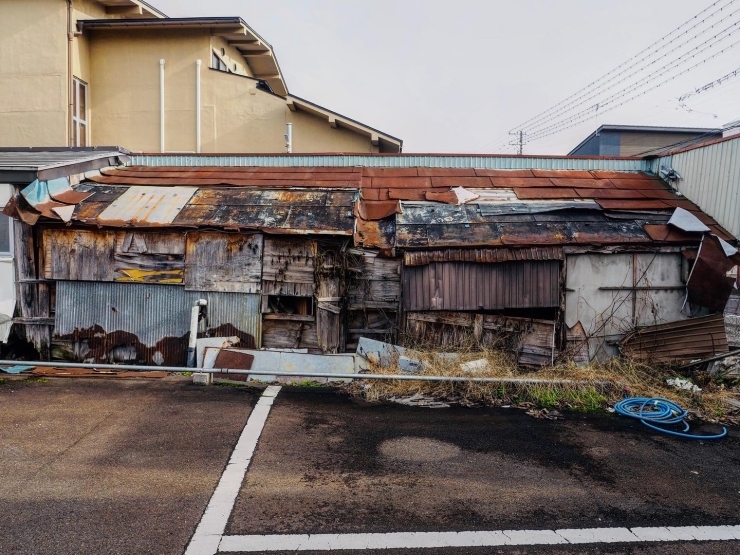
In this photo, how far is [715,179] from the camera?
10367 millimetres

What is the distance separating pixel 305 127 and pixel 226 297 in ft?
29.2

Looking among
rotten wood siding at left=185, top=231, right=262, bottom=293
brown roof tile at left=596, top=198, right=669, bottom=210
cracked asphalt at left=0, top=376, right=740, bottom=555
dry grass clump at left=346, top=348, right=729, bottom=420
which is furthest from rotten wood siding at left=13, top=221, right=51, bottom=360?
brown roof tile at left=596, top=198, right=669, bottom=210

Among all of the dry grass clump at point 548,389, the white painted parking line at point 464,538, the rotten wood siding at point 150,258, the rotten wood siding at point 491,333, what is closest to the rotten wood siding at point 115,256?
the rotten wood siding at point 150,258

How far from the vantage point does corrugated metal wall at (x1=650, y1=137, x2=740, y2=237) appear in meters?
9.86

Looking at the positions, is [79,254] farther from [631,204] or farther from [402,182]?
[631,204]

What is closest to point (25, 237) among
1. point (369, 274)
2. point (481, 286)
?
point (369, 274)

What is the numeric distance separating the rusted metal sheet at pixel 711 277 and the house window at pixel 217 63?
14792 mm

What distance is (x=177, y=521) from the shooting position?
4387 mm

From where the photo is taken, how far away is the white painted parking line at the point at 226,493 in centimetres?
Answer: 409

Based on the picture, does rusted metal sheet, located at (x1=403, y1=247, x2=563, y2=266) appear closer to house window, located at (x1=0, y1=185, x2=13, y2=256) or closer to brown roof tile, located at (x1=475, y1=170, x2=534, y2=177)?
brown roof tile, located at (x1=475, y1=170, x2=534, y2=177)

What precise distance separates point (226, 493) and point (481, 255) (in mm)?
6041

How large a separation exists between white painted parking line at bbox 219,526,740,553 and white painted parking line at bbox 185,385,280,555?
14 cm

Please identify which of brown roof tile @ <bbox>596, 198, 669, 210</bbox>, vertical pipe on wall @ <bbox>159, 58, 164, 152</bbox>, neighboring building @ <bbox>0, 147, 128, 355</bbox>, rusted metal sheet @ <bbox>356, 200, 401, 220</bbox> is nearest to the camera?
neighboring building @ <bbox>0, 147, 128, 355</bbox>

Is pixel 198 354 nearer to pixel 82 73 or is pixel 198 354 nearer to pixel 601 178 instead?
pixel 601 178
